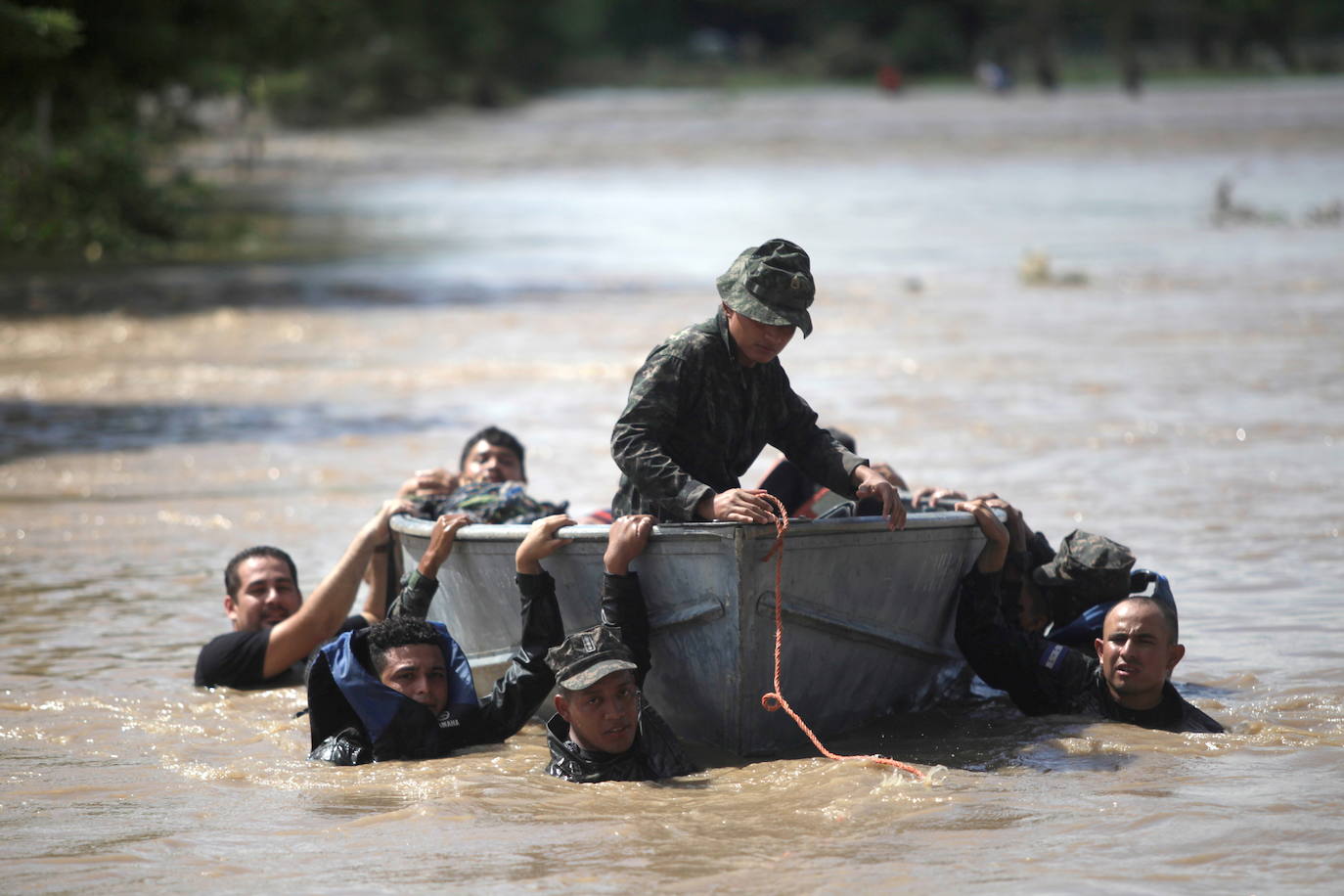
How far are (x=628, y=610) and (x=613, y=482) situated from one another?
5462 millimetres

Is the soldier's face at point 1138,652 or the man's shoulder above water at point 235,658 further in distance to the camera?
the man's shoulder above water at point 235,658

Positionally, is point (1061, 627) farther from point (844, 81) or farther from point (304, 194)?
point (844, 81)

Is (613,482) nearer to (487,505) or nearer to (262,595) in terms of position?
(262,595)

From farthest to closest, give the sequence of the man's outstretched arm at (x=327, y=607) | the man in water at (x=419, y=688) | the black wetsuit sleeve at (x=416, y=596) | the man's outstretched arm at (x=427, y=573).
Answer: the man's outstretched arm at (x=327, y=607) < the black wetsuit sleeve at (x=416, y=596) < the man's outstretched arm at (x=427, y=573) < the man in water at (x=419, y=688)

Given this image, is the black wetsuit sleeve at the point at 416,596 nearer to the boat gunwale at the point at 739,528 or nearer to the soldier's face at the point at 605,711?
the boat gunwale at the point at 739,528

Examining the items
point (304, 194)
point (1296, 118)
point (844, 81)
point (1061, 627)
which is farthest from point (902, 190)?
point (844, 81)

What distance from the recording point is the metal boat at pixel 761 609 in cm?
596

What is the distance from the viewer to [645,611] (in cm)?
613

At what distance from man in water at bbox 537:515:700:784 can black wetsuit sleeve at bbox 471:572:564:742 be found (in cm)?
3

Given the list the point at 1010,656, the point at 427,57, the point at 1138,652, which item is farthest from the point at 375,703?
the point at 427,57

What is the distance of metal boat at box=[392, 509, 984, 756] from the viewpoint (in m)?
5.96

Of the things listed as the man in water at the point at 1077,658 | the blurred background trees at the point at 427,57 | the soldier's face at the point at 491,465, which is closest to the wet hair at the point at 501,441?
the soldier's face at the point at 491,465

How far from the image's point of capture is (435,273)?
82.8ft

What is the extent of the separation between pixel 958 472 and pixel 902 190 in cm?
2674
